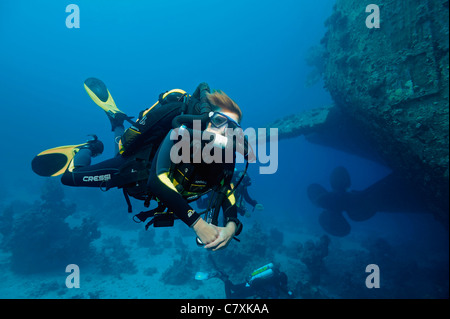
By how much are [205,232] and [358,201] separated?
1347 centimetres

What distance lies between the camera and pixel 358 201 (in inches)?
496

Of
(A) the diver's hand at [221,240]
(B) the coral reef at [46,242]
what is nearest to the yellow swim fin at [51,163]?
(A) the diver's hand at [221,240]

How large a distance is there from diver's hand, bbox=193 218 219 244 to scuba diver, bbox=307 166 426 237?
1211cm

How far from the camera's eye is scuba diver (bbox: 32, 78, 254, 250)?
2.22 m

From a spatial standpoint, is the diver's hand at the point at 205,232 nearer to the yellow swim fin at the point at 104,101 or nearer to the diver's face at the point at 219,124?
the diver's face at the point at 219,124

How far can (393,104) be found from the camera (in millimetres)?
6004

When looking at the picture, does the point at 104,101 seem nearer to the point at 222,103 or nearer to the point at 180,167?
the point at 180,167

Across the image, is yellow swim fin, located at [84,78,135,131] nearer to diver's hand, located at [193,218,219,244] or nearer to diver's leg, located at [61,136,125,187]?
diver's leg, located at [61,136,125,187]

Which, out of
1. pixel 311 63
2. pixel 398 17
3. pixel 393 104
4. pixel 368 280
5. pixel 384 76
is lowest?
pixel 368 280

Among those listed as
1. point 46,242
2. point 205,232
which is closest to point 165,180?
point 205,232

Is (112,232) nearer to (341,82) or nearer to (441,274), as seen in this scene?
(341,82)

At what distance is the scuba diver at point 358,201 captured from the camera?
37.0ft
